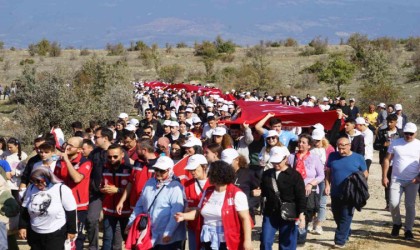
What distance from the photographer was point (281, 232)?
295 inches

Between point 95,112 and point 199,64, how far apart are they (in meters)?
39.6

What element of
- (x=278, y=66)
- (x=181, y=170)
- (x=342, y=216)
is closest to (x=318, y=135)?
(x=342, y=216)

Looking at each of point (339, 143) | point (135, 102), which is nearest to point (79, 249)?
point (339, 143)

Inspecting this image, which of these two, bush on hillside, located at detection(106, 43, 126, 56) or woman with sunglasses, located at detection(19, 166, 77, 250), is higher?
bush on hillside, located at detection(106, 43, 126, 56)

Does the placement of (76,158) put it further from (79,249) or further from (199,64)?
(199,64)

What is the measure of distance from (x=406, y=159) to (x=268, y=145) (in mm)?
2194

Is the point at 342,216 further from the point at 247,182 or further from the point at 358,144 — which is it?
the point at 247,182

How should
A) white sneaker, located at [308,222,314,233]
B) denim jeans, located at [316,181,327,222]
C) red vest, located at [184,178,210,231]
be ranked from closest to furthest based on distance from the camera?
red vest, located at [184,178,210,231] → denim jeans, located at [316,181,327,222] → white sneaker, located at [308,222,314,233]

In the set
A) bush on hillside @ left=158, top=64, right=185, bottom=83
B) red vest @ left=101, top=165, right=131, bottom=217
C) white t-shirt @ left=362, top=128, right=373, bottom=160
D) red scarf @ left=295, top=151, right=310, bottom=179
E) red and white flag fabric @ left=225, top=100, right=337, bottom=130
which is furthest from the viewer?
bush on hillside @ left=158, top=64, right=185, bottom=83

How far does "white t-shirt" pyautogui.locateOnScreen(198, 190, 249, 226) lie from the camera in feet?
19.7

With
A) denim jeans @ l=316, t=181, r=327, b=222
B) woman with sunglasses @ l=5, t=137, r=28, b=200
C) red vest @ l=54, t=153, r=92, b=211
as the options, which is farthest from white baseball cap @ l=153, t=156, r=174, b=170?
denim jeans @ l=316, t=181, r=327, b=222

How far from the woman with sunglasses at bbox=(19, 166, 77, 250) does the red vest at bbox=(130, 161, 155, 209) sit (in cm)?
95

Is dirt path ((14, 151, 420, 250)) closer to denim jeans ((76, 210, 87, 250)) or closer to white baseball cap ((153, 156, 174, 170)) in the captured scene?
denim jeans ((76, 210, 87, 250))

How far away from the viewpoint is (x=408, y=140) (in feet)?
30.5
